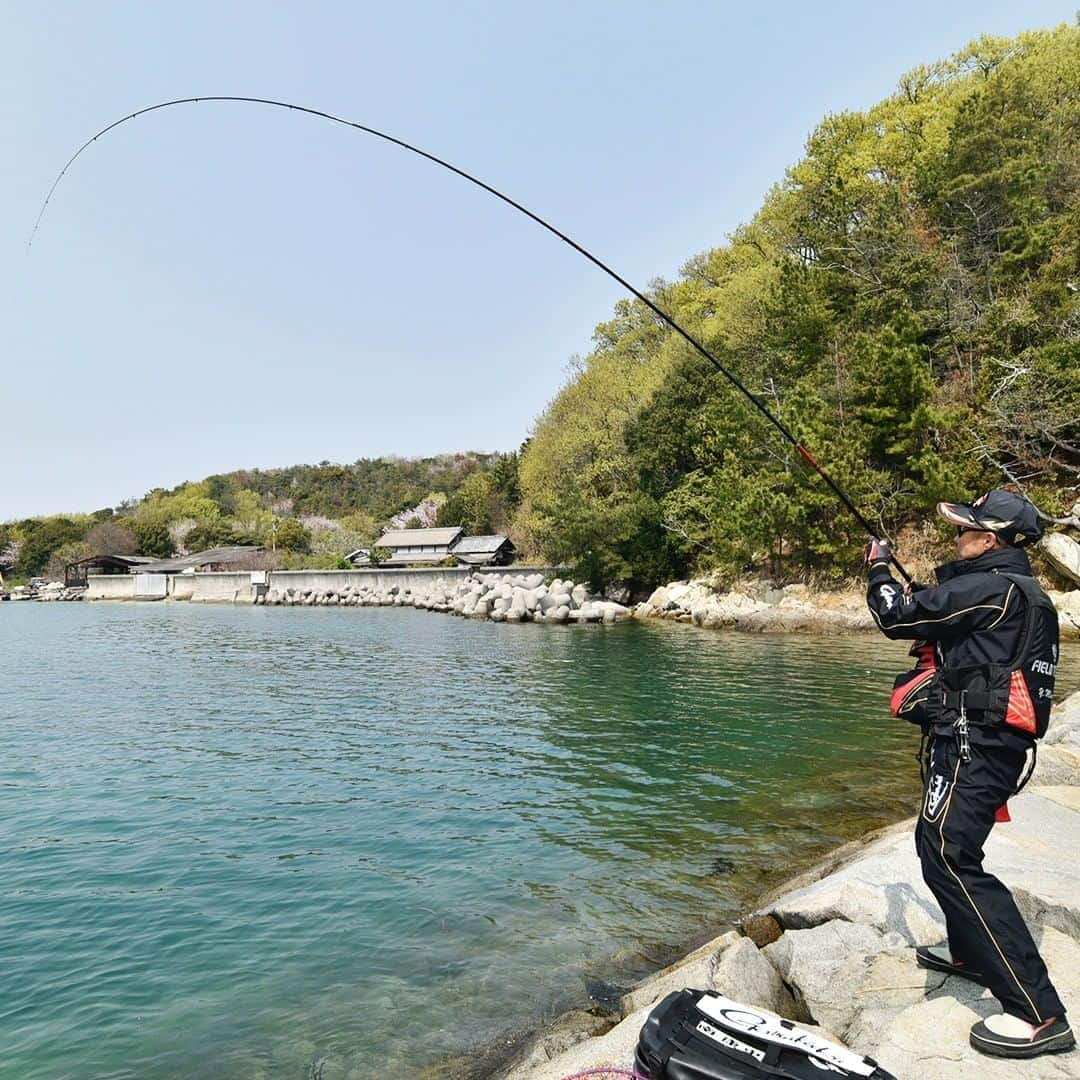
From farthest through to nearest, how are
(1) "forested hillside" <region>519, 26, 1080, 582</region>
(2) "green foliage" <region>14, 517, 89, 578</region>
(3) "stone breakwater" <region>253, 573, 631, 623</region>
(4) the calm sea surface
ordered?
(2) "green foliage" <region>14, 517, 89, 578</region>
(3) "stone breakwater" <region>253, 573, 631, 623</region>
(1) "forested hillside" <region>519, 26, 1080, 582</region>
(4) the calm sea surface

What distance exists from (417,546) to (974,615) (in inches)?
2787

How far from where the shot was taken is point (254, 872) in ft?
24.9

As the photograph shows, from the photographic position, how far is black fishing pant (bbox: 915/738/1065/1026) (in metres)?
3.46

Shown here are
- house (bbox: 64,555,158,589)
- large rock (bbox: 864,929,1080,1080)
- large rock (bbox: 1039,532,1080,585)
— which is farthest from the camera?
house (bbox: 64,555,158,589)

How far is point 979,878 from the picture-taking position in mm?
3629

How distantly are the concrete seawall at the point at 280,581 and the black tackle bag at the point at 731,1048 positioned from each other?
42.4 m

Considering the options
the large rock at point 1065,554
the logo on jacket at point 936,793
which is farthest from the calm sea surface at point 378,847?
the large rock at point 1065,554

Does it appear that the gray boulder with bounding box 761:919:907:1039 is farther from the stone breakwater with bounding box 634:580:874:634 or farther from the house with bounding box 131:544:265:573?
the house with bounding box 131:544:265:573

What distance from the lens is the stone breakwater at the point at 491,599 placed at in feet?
121

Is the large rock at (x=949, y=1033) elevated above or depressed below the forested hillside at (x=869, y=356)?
below

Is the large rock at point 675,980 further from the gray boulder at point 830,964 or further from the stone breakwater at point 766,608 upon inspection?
the stone breakwater at point 766,608

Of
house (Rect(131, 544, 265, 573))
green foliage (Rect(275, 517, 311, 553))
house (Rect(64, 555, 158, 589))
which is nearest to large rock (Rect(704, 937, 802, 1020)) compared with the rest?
house (Rect(131, 544, 265, 573))

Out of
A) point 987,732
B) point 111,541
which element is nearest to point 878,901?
point 987,732

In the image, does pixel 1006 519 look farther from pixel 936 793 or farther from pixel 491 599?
pixel 491 599
